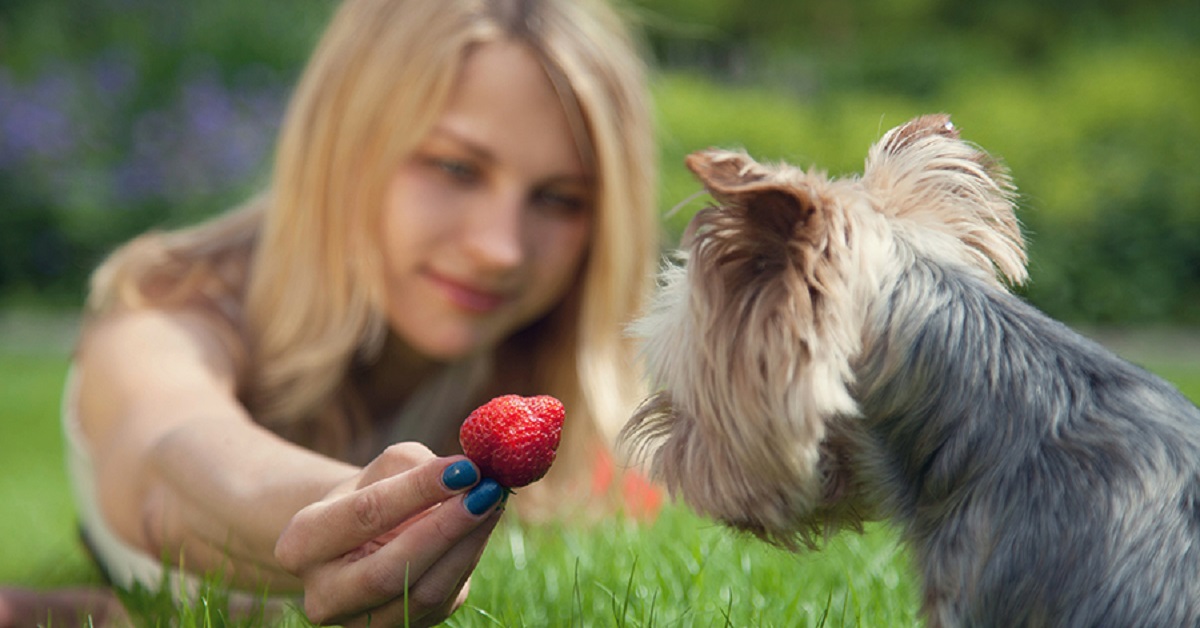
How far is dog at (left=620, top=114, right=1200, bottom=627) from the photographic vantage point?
1.71 metres

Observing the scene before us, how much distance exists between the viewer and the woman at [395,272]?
3.38 metres

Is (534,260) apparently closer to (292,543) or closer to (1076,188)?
(292,543)

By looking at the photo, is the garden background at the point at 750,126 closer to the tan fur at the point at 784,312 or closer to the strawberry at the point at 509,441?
the strawberry at the point at 509,441

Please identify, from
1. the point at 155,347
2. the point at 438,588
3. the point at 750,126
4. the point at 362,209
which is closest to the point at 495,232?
the point at 362,209

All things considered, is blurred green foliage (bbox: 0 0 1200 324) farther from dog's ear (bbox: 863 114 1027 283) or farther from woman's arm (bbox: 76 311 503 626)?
dog's ear (bbox: 863 114 1027 283)

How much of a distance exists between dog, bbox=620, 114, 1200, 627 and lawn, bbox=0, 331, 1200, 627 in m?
0.19

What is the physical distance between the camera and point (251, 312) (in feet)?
13.2

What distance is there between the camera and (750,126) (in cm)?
1176

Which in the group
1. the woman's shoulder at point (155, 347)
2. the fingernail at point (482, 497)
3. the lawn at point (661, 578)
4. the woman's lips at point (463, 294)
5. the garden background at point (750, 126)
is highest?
the fingernail at point (482, 497)

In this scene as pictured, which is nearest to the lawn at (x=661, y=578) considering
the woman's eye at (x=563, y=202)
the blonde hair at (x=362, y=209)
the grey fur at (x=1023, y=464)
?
the grey fur at (x=1023, y=464)

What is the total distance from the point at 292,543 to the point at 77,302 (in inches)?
437

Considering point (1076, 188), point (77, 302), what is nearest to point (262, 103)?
point (77, 302)

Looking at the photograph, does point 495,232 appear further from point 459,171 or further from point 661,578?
point 661,578

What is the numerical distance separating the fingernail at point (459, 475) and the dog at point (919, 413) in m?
0.35
